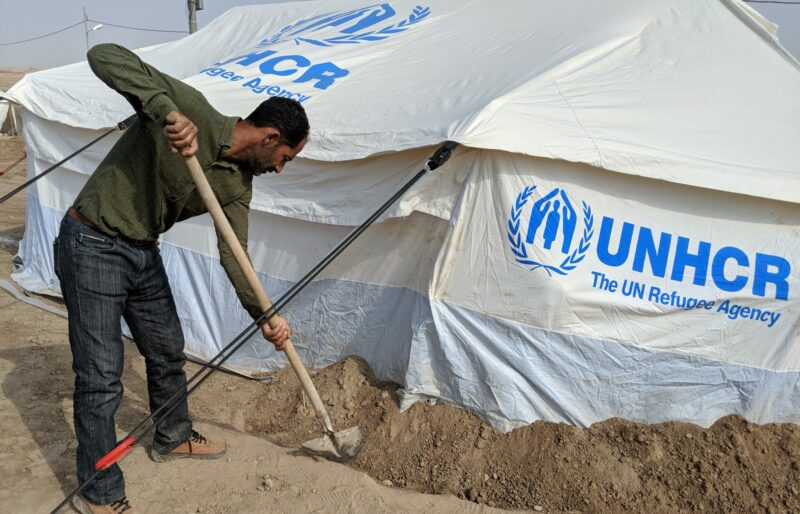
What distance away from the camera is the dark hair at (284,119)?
8.76 feet

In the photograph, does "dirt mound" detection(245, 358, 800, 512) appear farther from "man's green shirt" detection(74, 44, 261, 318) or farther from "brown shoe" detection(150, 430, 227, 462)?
"man's green shirt" detection(74, 44, 261, 318)

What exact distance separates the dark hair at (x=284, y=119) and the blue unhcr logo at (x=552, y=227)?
1158mm

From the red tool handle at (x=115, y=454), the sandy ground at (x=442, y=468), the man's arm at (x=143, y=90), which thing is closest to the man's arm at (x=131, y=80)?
the man's arm at (x=143, y=90)

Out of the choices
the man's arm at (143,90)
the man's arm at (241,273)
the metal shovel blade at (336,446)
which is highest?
the man's arm at (143,90)

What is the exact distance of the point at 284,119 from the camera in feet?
8.75

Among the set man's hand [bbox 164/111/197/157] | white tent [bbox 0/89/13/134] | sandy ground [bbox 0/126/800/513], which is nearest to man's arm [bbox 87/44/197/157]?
man's hand [bbox 164/111/197/157]

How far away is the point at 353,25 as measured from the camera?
17.8 ft

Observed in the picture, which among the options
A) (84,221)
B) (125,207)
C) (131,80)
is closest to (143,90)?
(131,80)

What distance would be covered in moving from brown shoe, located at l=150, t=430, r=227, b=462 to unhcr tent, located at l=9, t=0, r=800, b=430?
905mm

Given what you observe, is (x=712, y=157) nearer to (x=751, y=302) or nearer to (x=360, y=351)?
(x=751, y=302)

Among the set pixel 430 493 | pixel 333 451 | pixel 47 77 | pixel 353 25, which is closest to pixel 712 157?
pixel 430 493

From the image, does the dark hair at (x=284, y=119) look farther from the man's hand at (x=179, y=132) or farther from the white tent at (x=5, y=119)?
the white tent at (x=5, y=119)

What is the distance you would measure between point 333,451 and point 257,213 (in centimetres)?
174

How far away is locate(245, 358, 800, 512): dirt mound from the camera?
312 cm
